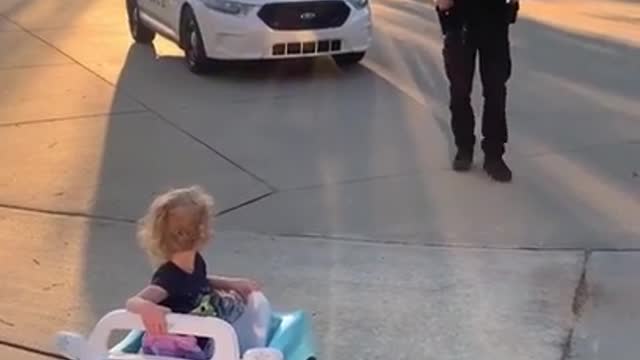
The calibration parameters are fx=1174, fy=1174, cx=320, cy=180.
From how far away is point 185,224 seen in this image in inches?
136

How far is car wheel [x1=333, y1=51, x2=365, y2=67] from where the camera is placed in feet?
36.8

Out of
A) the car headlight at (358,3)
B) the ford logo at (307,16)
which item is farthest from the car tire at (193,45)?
the car headlight at (358,3)

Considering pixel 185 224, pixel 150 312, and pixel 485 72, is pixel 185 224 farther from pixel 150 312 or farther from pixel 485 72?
pixel 485 72

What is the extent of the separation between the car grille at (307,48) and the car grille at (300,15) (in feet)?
0.49

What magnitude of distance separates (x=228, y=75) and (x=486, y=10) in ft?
14.7

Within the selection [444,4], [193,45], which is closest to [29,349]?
[444,4]

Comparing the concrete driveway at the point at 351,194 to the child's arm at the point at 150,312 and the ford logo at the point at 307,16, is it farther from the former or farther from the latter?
the child's arm at the point at 150,312

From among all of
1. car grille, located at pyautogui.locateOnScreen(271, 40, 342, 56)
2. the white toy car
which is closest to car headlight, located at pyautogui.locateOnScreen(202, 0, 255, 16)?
the white toy car

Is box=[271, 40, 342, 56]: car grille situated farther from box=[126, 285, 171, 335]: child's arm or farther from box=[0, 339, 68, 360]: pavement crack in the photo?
box=[126, 285, 171, 335]: child's arm

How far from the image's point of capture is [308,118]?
9172mm

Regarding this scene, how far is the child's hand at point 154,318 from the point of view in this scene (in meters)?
3.36

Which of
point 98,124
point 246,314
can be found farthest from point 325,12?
point 246,314

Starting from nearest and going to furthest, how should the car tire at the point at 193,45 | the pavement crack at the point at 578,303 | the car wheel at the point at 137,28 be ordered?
the pavement crack at the point at 578,303, the car tire at the point at 193,45, the car wheel at the point at 137,28

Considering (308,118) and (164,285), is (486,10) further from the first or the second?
(164,285)
